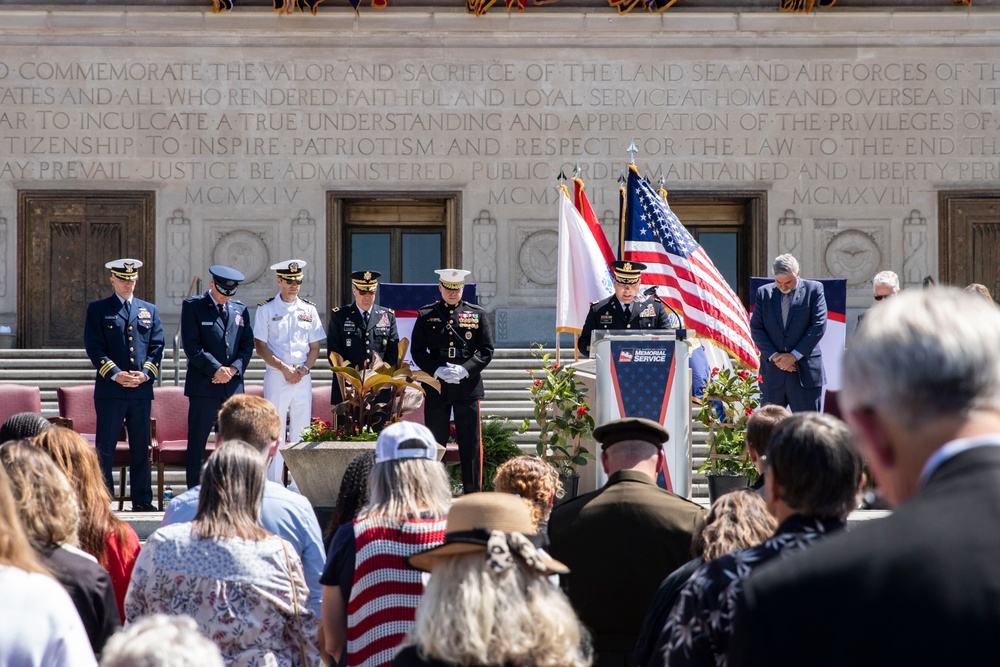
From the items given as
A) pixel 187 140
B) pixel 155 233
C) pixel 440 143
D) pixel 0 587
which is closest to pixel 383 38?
pixel 440 143

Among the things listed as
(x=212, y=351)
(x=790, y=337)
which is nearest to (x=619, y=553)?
(x=790, y=337)

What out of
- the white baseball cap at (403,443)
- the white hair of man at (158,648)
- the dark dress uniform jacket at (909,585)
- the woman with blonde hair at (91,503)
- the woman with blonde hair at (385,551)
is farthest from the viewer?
the woman with blonde hair at (91,503)

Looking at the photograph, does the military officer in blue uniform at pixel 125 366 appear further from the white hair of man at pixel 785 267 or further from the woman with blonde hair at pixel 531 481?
the woman with blonde hair at pixel 531 481

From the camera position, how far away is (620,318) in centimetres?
1041

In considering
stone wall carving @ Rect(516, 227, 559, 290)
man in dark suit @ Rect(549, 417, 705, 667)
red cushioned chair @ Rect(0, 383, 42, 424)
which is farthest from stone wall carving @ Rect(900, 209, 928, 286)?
man in dark suit @ Rect(549, 417, 705, 667)

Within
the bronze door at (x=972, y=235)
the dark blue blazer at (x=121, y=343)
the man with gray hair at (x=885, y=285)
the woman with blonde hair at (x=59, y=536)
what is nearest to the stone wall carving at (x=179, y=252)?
the dark blue blazer at (x=121, y=343)

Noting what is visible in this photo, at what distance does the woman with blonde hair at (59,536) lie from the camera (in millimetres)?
3371

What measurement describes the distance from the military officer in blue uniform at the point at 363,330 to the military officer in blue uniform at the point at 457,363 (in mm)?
353

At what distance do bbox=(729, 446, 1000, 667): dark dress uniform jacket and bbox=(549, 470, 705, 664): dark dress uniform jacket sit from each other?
9.07 feet

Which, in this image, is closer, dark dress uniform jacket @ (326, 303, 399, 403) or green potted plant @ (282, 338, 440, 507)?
green potted plant @ (282, 338, 440, 507)

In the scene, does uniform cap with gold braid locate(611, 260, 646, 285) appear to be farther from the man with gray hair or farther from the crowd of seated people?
the crowd of seated people

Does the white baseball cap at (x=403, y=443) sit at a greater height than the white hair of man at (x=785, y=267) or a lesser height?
lesser

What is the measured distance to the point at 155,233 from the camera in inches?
699

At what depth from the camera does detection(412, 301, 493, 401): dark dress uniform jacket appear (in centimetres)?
1018
